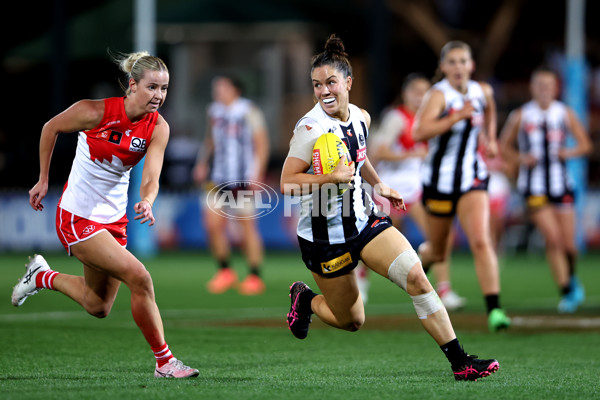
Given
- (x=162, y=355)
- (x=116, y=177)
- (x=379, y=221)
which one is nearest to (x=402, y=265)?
(x=379, y=221)

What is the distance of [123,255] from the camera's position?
650cm

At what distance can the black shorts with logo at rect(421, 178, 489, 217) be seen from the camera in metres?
9.38

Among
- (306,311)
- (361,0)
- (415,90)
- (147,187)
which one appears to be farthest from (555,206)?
(361,0)

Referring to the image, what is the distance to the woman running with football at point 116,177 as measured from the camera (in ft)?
21.4

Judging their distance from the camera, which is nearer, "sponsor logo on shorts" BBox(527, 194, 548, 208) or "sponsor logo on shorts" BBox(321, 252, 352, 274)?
"sponsor logo on shorts" BBox(321, 252, 352, 274)

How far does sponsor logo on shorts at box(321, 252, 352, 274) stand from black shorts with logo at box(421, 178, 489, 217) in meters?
2.95

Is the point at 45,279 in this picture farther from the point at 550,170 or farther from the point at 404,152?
the point at 550,170

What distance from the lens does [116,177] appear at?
682 centimetres

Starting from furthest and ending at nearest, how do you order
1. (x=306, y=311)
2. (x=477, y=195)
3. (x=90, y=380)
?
1. (x=477, y=195)
2. (x=306, y=311)
3. (x=90, y=380)

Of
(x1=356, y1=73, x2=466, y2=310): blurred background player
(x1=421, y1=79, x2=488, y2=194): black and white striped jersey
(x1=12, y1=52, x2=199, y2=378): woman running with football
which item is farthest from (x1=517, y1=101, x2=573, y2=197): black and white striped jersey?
(x1=12, y1=52, x2=199, y2=378): woman running with football

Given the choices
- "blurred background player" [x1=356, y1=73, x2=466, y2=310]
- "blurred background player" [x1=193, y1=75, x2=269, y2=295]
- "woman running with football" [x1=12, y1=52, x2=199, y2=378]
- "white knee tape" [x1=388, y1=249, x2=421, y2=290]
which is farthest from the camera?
"blurred background player" [x1=193, y1=75, x2=269, y2=295]

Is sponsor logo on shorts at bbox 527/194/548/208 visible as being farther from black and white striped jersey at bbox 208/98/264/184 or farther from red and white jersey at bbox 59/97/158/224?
red and white jersey at bbox 59/97/158/224

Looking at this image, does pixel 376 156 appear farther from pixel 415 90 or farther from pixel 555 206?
pixel 555 206

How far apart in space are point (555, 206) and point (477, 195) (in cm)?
258
